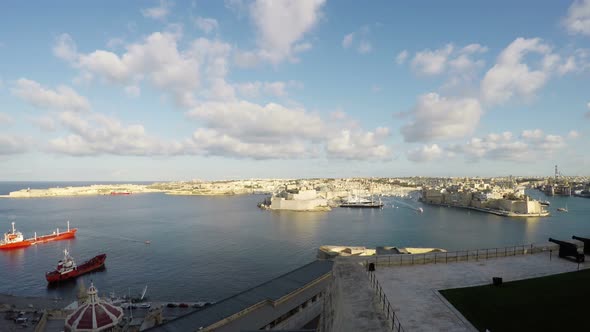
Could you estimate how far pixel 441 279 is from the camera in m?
11.1

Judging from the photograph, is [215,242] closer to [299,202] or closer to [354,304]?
[354,304]

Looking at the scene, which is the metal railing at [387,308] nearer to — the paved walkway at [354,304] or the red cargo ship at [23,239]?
the paved walkway at [354,304]

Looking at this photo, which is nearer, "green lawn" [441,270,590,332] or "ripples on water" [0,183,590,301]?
"green lawn" [441,270,590,332]

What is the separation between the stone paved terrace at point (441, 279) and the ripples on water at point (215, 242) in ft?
68.1

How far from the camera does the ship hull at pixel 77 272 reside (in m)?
33.8

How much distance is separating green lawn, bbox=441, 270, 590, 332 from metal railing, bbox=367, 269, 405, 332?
5.77ft

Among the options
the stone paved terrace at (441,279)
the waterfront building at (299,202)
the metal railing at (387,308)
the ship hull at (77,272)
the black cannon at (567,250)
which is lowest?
the ship hull at (77,272)

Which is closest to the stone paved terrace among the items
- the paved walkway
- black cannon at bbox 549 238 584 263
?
black cannon at bbox 549 238 584 263

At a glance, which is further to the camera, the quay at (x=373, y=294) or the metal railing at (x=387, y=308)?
the quay at (x=373, y=294)

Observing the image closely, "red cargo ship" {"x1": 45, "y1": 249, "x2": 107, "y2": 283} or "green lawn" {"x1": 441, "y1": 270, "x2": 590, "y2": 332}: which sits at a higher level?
"green lawn" {"x1": 441, "y1": 270, "x2": 590, "y2": 332}

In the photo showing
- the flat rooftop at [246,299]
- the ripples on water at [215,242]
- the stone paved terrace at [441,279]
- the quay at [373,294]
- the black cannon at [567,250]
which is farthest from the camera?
the ripples on water at [215,242]

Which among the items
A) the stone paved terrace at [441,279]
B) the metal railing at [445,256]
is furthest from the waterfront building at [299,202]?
the stone paved terrace at [441,279]

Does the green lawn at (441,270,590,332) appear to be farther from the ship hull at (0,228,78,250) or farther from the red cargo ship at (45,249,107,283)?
the ship hull at (0,228,78,250)

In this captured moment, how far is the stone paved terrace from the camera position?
795cm
